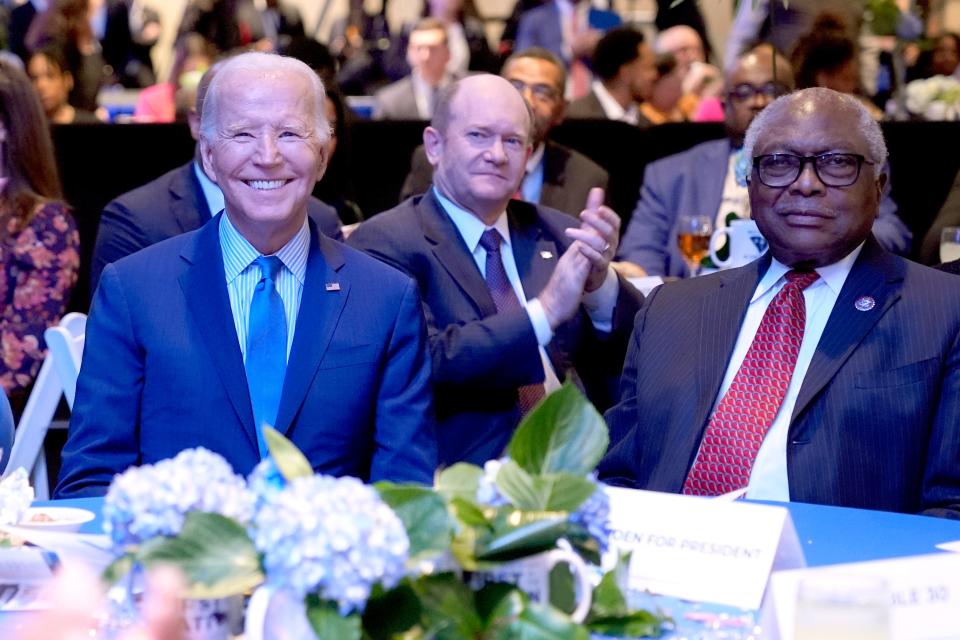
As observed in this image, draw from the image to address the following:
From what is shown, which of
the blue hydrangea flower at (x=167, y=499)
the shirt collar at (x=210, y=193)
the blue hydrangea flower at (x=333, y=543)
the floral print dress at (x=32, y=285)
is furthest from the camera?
the floral print dress at (x=32, y=285)

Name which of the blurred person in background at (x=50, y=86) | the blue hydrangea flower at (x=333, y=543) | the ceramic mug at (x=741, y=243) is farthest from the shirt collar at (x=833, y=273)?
the blurred person in background at (x=50, y=86)

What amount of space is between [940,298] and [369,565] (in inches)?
65.2

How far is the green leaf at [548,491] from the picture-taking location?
4.25 feet

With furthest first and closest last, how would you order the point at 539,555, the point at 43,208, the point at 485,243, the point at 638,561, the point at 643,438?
1. the point at 43,208
2. the point at 485,243
3. the point at 643,438
4. the point at 638,561
5. the point at 539,555

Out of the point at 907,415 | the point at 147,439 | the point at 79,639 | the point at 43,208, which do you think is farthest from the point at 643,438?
the point at 43,208

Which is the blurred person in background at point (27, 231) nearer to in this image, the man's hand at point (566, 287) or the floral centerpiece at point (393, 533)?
the man's hand at point (566, 287)

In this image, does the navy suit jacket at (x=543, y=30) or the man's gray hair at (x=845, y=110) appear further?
the navy suit jacket at (x=543, y=30)

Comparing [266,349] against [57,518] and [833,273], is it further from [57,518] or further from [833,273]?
[833,273]

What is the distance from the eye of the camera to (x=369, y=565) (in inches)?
45.4

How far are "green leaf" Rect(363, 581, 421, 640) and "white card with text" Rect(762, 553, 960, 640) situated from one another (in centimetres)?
36

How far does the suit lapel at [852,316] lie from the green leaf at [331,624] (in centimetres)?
147

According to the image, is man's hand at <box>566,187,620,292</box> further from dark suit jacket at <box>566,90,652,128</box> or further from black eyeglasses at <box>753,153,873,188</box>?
dark suit jacket at <box>566,90,652,128</box>

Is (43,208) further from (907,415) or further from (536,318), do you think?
(907,415)

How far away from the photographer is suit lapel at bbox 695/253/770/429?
8.52ft
